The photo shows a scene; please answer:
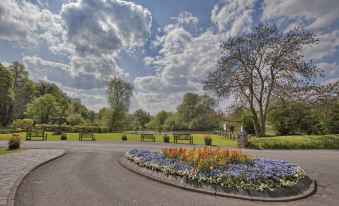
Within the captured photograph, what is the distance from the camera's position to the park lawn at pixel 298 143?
23.0m

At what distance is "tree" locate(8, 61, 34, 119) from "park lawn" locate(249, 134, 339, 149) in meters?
70.0

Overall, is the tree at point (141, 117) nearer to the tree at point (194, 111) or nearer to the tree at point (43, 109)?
the tree at point (194, 111)

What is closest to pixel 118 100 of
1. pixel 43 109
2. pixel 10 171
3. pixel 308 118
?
pixel 43 109

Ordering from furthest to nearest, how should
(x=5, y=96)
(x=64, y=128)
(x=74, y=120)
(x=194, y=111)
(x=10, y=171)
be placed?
1. (x=194, y=111)
2. (x=74, y=120)
3. (x=5, y=96)
4. (x=64, y=128)
5. (x=10, y=171)

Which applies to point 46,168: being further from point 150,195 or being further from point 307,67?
point 307,67

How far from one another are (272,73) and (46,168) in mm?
26753

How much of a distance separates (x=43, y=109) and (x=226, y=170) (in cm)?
6589

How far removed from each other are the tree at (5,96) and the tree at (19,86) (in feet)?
28.3

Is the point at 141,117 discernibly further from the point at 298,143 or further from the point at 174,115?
the point at 298,143

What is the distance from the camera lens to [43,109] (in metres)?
64.3

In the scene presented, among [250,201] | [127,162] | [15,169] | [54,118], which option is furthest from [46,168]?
[54,118]

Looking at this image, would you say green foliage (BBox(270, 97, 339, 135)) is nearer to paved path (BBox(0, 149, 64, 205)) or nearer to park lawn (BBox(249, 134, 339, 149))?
park lawn (BBox(249, 134, 339, 149))

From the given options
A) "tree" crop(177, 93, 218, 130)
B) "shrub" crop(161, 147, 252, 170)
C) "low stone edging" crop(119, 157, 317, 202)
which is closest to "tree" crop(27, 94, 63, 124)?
"tree" crop(177, 93, 218, 130)

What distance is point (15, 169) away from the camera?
37.2 feet
